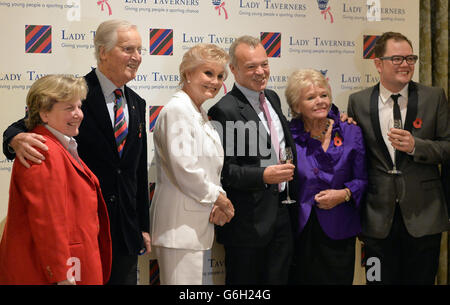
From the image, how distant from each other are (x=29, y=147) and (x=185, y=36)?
1791 millimetres

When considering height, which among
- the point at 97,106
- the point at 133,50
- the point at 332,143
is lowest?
the point at 332,143

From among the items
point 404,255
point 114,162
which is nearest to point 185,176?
point 114,162

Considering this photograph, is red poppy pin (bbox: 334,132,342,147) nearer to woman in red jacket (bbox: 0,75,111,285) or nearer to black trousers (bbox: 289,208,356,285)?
black trousers (bbox: 289,208,356,285)

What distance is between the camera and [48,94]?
2682 millimetres

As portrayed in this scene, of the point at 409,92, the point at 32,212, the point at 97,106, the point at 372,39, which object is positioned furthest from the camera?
the point at 372,39

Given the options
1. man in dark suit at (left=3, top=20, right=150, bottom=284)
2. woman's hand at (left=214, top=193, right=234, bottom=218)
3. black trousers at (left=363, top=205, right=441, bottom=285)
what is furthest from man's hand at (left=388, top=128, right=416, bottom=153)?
man in dark suit at (left=3, top=20, right=150, bottom=284)

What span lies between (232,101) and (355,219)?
1198 mm

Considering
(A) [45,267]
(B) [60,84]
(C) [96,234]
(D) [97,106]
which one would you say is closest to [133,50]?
(D) [97,106]

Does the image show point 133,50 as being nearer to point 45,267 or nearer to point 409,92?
point 45,267

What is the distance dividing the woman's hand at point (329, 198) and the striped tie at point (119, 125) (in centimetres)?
134

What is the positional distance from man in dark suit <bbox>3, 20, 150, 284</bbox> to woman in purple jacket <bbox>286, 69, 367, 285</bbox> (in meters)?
1.12

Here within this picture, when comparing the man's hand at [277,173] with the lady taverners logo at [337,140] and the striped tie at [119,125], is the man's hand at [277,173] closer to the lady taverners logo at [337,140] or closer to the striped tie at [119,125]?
the lady taverners logo at [337,140]

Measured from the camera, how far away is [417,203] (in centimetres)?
376

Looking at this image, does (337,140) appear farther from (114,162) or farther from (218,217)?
(114,162)
